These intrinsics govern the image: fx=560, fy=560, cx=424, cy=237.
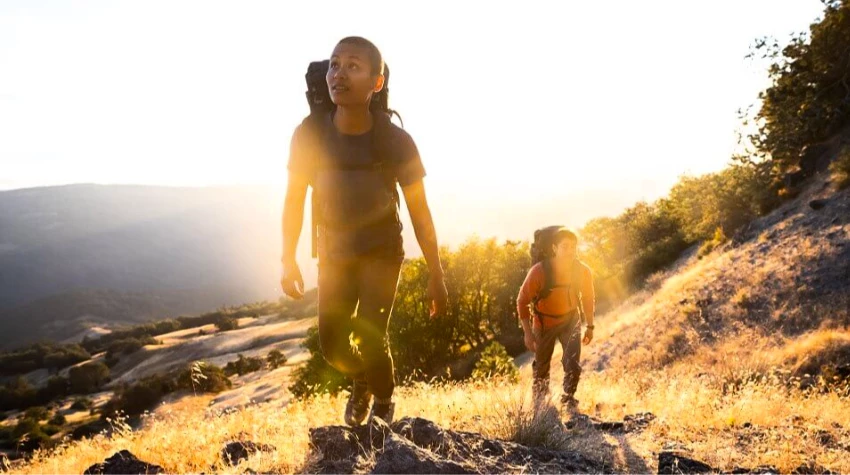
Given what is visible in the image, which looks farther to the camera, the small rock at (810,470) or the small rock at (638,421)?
the small rock at (638,421)

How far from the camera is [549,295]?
6.60m

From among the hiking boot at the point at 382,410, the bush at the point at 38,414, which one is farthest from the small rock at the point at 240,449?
the bush at the point at 38,414

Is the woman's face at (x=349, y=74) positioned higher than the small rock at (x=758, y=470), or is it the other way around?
the woman's face at (x=349, y=74)

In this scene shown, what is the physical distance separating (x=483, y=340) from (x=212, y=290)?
16318 centimetres

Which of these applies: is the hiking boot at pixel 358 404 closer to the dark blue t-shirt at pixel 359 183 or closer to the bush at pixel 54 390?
the dark blue t-shirt at pixel 359 183

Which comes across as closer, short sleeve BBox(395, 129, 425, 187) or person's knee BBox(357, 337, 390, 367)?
short sleeve BBox(395, 129, 425, 187)

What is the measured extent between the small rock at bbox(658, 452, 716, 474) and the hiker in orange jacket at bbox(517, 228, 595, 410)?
3.16 meters

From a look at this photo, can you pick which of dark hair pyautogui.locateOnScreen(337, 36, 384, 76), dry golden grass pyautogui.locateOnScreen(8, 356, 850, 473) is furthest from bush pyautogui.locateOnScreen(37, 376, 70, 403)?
dark hair pyautogui.locateOnScreen(337, 36, 384, 76)

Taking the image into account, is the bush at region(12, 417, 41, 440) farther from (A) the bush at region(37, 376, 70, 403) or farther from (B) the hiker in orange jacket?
(B) the hiker in orange jacket

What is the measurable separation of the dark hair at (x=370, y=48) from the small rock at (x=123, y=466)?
2.88 metres

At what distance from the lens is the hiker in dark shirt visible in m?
3.47

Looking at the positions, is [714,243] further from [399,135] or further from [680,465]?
[399,135]

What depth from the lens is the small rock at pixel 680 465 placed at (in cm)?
317

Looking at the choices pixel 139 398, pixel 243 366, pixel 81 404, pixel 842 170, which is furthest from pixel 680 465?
pixel 81 404
